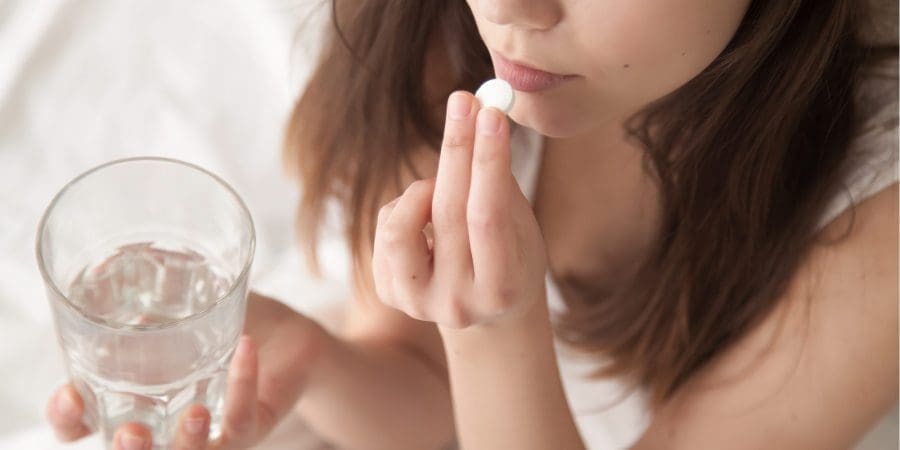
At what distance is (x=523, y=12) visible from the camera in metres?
0.59

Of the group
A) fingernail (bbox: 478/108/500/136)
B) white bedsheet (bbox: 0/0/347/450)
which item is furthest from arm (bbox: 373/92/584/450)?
white bedsheet (bbox: 0/0/347/450)

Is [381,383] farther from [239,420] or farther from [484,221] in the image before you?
[484,221]

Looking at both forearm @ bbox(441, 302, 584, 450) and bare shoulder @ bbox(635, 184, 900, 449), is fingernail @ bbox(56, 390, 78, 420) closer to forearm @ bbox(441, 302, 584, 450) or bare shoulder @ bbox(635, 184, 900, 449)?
forearm @ bbox(441, 302, 584, 450)

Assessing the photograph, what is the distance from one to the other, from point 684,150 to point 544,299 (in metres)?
0.14

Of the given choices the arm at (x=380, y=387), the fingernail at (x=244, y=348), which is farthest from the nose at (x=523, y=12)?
the arm at (x=380, y=387)

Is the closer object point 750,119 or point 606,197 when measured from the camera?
point 750,119

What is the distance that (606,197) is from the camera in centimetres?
90

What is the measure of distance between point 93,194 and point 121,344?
0.09 m

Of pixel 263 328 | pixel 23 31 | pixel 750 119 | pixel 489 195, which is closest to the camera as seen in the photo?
pixel 489 195

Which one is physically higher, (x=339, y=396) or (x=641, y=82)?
(x=641, y=82)

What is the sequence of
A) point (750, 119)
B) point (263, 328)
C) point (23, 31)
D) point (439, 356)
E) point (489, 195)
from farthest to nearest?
point (23, 31)
point (439, 356)
point (263, 328)
point (750, 119)
point (489, 195)

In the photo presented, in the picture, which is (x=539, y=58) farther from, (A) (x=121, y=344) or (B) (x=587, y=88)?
(A) (x=121, y=344)

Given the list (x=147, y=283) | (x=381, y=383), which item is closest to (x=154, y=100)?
(x=381, y=383)

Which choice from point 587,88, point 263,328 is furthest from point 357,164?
point 587,88
